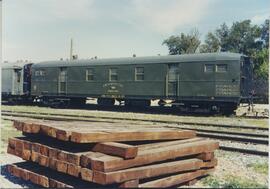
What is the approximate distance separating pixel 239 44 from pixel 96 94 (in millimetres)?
36896

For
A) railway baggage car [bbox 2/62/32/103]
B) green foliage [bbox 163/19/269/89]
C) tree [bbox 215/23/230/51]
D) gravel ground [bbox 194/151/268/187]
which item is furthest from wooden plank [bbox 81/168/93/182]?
tree [bbox 215/23/230/51]

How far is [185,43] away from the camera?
191 ft

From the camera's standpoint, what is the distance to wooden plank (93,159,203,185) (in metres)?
5.45

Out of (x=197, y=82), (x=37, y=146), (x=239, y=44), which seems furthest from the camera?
(x=239, y=44)

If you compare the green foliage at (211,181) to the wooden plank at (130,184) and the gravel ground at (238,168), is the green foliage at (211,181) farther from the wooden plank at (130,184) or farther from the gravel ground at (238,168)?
the wooden plank at (130,184)

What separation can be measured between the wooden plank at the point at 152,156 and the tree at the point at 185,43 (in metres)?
51.0

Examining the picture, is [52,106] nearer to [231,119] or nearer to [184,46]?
[231,119]

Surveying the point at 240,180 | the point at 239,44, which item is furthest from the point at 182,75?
the point at 239,44

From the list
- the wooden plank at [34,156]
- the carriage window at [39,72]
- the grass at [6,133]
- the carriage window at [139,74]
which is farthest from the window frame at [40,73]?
the wooden plank at [34,156]

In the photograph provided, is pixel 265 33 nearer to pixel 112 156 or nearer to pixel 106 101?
pixel 106 101

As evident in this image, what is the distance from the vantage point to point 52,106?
86.3 feet

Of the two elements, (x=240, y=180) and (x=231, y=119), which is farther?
(x=231, y=119)

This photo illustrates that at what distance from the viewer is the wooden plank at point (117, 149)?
5.64 meters

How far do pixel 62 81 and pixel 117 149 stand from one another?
20219 millimetres
